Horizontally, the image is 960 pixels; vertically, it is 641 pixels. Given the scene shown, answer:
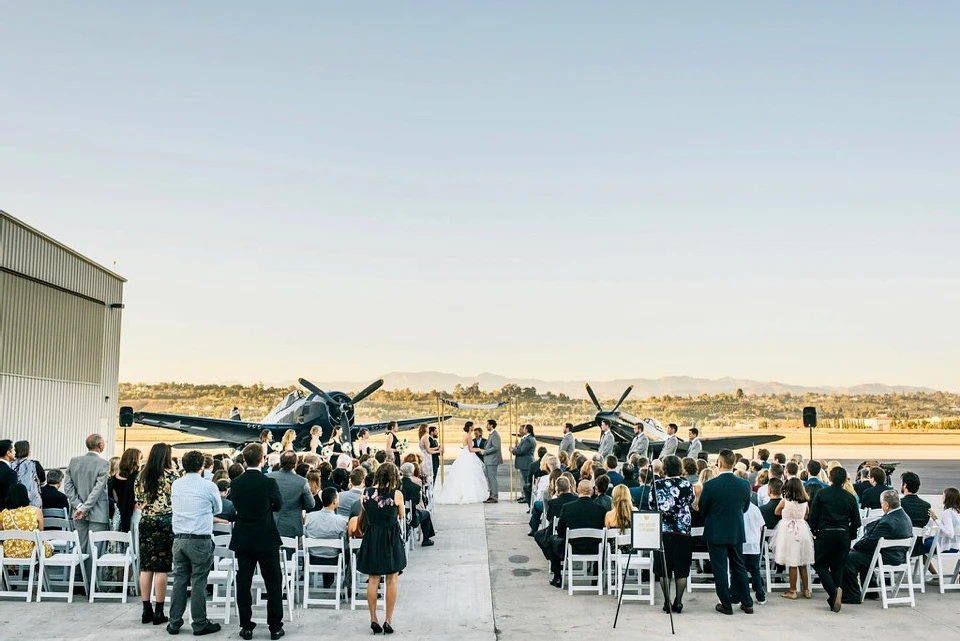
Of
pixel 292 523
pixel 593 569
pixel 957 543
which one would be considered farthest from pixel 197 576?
pixel 957 543

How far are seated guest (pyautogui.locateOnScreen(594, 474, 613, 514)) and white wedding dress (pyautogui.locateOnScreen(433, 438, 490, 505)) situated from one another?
8.50 m

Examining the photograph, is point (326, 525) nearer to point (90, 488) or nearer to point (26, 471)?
point (90, 488)

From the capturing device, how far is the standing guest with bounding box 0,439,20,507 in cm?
795

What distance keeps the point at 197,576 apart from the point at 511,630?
9.20ft

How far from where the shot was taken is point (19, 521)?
308 inches

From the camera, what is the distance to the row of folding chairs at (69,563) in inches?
296

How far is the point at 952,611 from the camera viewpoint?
773cm

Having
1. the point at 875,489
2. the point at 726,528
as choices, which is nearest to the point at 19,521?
the point at 726,528

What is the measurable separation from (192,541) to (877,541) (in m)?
6.69

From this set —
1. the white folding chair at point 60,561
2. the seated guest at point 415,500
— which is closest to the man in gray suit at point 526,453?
the seated guest at point 415,500

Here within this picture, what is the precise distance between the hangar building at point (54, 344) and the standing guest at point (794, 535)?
606 inches

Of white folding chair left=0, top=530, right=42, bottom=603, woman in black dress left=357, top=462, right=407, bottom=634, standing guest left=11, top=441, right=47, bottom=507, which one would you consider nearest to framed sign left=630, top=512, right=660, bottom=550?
woman in black dress left=357, top=462, right=407, bottom=634

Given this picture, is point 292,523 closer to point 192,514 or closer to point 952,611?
point 192,514

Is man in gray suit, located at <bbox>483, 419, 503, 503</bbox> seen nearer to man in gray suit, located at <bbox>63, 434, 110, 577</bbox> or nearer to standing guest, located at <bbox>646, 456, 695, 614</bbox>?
standing guest, located at <bbox>646, 456, 695, 614</bbox>
